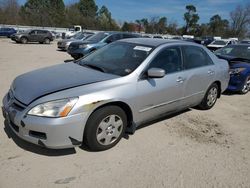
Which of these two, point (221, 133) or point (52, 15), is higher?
point (52, 15)

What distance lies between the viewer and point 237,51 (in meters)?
8.57

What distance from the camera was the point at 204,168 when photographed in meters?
3.37

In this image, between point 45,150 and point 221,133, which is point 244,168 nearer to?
point 221,133

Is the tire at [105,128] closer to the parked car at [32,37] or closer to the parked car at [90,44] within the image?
the parked car at [90,44]

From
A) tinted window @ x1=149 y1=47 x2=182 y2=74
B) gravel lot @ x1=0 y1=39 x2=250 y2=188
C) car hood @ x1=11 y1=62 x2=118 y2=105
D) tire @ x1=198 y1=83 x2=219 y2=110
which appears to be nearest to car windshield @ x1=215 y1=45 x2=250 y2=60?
tire @ x1=198 y1=83 x2=219 y2=110

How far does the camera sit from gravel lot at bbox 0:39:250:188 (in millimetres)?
2998

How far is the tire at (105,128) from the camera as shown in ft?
11.0

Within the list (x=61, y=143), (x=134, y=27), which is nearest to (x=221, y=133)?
(x=61, y=143)

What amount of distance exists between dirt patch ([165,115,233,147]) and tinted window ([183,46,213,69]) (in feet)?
3.56

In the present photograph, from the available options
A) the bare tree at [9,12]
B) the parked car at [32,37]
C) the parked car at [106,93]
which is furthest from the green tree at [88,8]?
the parked car at [106,93]

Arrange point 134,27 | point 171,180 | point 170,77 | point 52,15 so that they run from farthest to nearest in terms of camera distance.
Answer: point 134,27 < point 52,15 < point 170,77 < point 171,180

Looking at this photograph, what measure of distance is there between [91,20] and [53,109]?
69.8 m

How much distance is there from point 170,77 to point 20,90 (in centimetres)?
240

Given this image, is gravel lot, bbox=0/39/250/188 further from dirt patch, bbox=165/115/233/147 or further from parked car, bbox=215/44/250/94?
parked car, bbox=215/44/250/94
